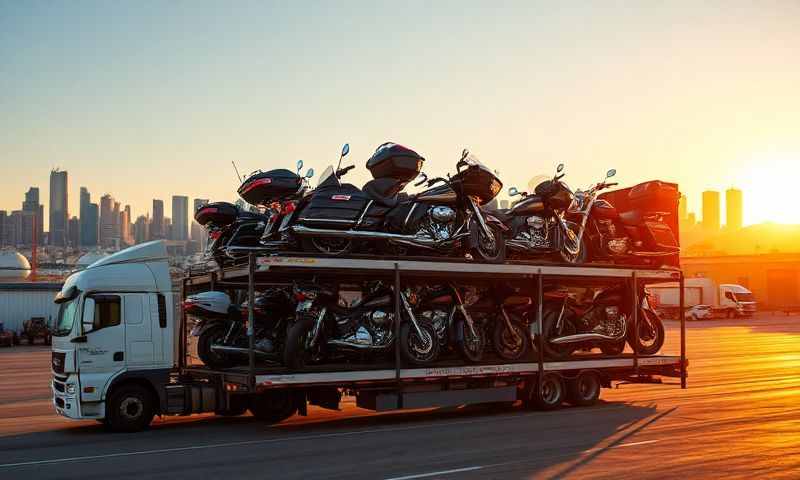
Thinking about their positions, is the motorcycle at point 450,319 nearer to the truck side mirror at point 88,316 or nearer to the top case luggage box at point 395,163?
the top case luggage box at point 395,163

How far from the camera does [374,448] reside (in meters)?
11.6

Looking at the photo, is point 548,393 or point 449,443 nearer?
point 449,443

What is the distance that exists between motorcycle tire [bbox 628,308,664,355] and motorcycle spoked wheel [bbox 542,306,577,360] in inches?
78.6

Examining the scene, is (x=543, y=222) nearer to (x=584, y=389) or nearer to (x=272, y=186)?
(x=584, y=389)

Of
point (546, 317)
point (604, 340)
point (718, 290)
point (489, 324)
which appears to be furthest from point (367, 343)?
point (718, 290)

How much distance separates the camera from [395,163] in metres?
14.2

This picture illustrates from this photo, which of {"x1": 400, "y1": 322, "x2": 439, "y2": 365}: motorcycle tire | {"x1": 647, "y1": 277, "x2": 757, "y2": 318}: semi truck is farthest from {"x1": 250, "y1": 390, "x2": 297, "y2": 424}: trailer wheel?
{"x1": 647, "y1": 277, "x2": 757, "y2": 318}: semi truck

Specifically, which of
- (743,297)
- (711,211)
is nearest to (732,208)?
(711,211)

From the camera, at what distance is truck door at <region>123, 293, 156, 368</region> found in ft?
44.4

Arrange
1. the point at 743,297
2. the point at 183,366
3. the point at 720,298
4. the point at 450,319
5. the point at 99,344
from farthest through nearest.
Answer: the point at 743,297 < the point at 720,298 < the point at 450,319 < the point at 183,366 < the point at 99,344

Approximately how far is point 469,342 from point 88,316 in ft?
20.4

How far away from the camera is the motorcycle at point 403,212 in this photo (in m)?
13.4

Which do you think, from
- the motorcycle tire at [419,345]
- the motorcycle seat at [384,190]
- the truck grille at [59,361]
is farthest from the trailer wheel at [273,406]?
the motorcycle seat at [384,190]

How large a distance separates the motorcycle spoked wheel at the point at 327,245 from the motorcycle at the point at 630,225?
5.74 meters
